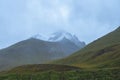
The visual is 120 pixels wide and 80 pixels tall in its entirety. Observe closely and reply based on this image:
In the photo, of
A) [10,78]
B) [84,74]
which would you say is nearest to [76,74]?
[84,74]

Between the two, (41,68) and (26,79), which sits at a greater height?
(41,68)

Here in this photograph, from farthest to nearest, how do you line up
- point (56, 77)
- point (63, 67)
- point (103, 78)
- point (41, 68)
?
point (41, 68), point (63, 67), point (56, 77), point (103, 78)

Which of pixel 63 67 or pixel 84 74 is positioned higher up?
pixel 63 67

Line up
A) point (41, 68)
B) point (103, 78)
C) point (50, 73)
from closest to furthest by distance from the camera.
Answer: point (103, 78) → point (50, 73) → point (41, 68)

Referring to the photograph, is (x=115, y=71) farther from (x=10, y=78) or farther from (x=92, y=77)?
(x=10, y=78)

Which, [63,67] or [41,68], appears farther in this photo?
[41,68]

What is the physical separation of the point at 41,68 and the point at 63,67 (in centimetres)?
1180

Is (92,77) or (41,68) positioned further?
(41,68)

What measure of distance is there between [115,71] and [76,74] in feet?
32.8

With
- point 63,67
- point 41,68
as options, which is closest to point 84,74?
point 63,67

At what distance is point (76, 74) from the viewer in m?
86.5

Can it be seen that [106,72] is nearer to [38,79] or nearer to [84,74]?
[84,74]

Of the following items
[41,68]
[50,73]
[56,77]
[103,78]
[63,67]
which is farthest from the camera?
[41,68]

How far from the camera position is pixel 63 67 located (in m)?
119
